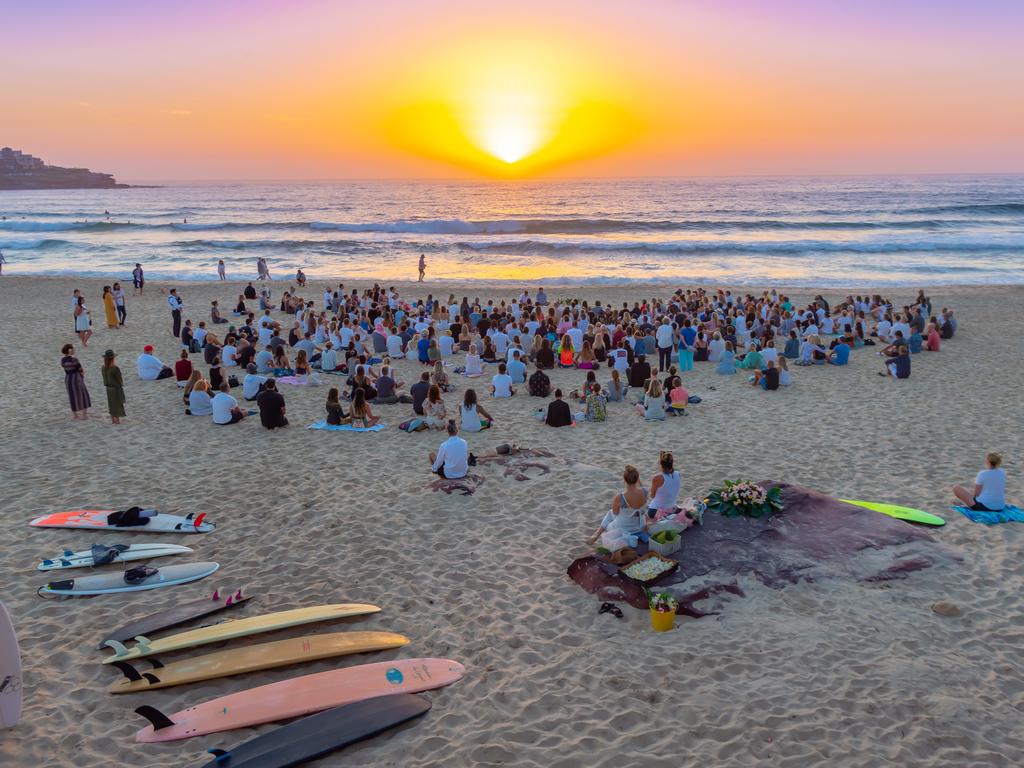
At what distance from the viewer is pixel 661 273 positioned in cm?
3812

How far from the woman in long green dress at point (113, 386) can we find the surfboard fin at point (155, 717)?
857 centimetres

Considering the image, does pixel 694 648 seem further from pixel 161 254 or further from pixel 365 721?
pixel 161 254

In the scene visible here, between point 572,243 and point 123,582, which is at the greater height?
point 572,243

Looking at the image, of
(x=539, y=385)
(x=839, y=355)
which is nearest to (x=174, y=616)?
(x=539, y=385)

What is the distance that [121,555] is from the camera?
7.52 meters

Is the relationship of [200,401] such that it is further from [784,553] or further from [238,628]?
[784,553]

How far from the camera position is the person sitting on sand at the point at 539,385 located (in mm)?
14305

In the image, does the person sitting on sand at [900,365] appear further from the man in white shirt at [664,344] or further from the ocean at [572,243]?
the ocean at [572,243]

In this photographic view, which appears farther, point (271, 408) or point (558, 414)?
point (558, 414)

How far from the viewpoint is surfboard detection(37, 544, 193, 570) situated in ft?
23.9

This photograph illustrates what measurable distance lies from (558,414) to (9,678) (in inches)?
351

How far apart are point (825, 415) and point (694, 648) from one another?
851cm

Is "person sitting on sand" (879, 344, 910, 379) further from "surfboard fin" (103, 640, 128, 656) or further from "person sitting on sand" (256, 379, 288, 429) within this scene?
"surfboard fin" (103, 640, 128, 656)

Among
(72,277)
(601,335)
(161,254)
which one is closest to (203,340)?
(601,335)
